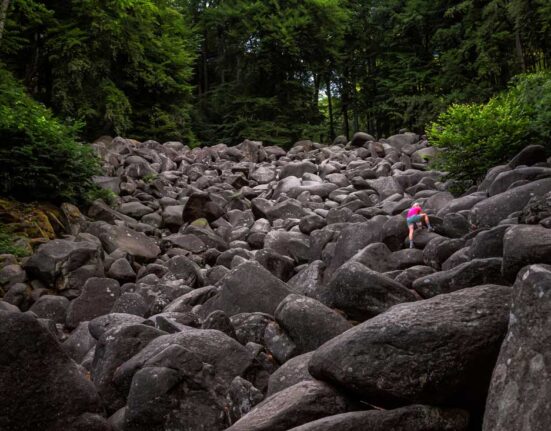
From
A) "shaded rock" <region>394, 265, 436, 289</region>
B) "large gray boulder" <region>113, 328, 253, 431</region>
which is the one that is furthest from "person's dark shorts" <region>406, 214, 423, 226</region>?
"large gray boulder" <region>113, 328, 253, 431</region>

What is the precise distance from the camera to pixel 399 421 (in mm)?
3279

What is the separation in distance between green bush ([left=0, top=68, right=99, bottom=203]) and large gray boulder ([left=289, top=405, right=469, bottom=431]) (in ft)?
34.6

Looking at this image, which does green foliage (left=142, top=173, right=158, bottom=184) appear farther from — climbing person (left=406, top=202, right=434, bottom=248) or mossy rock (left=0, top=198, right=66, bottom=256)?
climbing person (left=406, top=202, right=434, bottom=248)

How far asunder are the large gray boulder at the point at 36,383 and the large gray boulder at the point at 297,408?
65.1 inches

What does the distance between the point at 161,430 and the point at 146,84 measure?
24.3 meters

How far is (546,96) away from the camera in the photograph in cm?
1016

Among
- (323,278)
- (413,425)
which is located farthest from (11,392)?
(323,278)

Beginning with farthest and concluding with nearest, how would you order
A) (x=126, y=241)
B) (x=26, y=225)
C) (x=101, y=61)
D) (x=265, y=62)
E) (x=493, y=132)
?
1. (x=265, y=62)
2. (x=101, y=61)
3. (x=126, y=241)
4. (x=26, y=225)
5. (x=493, y=132)

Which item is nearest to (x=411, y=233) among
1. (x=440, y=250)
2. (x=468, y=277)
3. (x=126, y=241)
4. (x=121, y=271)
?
(x=440, y=250)

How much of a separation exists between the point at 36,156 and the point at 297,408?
418 inches

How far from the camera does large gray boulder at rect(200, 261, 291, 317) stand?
272 inches

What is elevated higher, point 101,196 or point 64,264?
point 101,196

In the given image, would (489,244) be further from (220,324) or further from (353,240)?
(353,240)

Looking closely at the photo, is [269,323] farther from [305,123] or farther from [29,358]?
[305,123]
